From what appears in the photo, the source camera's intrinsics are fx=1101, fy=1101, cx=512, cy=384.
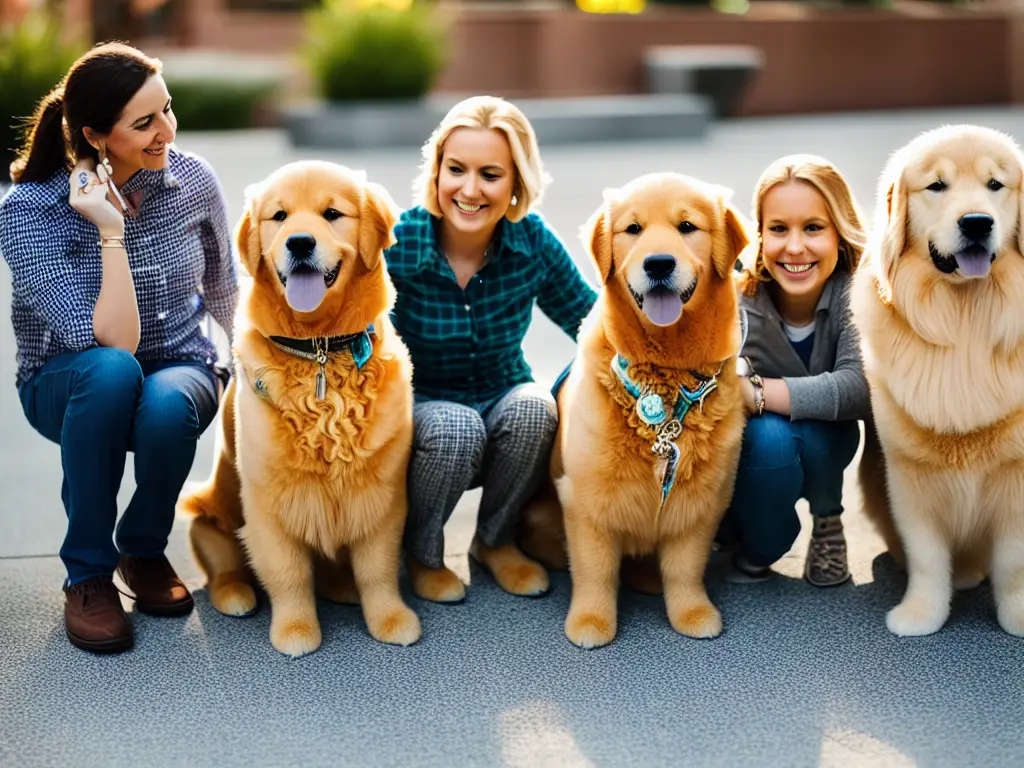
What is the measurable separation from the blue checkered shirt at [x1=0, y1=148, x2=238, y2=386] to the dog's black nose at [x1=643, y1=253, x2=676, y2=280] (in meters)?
1.27

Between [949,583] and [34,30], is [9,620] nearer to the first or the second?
[949,583]

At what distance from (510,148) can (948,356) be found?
1.20m

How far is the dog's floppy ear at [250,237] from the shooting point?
8.46ft

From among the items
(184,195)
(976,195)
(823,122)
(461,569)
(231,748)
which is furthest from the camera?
(823,122)

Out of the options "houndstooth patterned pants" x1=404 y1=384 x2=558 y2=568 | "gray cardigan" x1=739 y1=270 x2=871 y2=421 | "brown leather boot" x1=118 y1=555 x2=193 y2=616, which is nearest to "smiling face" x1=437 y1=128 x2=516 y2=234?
"houndstooth patterned pants" x1=404 y1=384 x2=558 y2=568

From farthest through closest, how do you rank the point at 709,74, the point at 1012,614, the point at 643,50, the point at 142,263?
the point at 643,50, the point at 709,74, the point at 142,263, the point at 1012,614

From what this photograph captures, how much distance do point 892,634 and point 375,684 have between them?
1269 mm

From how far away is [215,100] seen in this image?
1423 centimetres

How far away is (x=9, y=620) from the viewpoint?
9.34ft

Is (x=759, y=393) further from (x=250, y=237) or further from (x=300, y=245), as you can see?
(x=250, y=237)

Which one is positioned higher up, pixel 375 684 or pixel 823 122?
pixel 823 122

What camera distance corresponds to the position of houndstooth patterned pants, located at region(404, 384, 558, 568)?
2.85 metres

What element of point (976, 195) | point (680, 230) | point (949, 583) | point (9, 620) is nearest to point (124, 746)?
point (9, 620)

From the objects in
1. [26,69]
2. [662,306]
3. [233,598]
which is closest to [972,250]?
[662,306]
